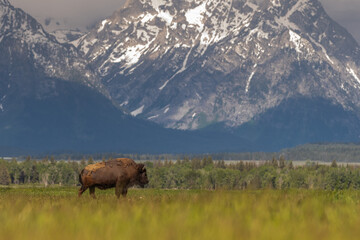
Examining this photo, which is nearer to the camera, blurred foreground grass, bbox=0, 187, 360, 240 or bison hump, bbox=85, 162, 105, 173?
blurred foreground grass, bbox=0, 187, 360, 240

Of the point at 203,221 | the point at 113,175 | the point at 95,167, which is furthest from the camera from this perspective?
the point at 95,167

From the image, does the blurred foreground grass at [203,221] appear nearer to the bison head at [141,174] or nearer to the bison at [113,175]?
the bison at [113,175]

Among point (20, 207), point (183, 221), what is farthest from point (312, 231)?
point (20, 207)

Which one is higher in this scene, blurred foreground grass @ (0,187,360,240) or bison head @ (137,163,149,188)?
bison head @ (137,163,149,188)

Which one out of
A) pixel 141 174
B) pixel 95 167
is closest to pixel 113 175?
pixel 95 167

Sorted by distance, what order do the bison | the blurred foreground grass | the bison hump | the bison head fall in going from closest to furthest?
the blurred foreground grass < the bison < the bison hump < the bison head

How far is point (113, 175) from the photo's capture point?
133 ft

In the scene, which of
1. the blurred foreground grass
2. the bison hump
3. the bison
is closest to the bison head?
the bison

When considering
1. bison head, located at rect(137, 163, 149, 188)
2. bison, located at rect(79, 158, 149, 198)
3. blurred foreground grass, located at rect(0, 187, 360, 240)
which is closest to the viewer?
blurred foreground grass, located at rect(0, 187, 360, 240)

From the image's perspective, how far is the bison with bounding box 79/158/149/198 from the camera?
4047cm

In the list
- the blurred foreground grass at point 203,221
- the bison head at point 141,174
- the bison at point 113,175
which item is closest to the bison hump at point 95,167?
the bison at point 113,175

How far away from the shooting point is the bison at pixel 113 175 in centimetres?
4047

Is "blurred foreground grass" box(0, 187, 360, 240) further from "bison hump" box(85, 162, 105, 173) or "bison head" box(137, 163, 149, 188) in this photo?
"bison head" box(137, 163, 149, 188)

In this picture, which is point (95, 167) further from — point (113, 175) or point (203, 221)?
point (203, 221)
